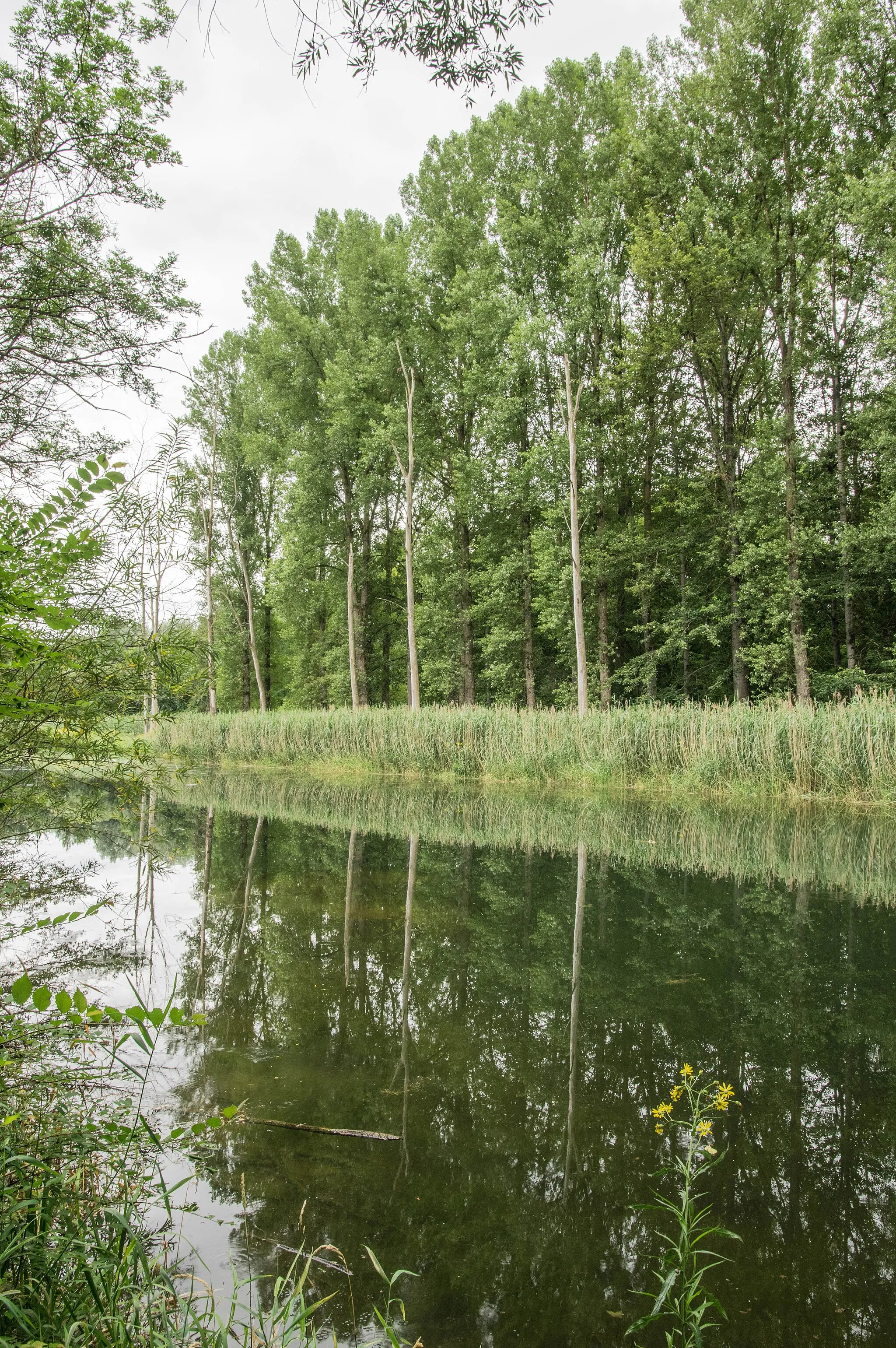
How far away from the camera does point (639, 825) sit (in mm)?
8984

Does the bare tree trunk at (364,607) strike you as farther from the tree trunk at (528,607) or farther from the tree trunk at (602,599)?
the tree trunk at (602,599)

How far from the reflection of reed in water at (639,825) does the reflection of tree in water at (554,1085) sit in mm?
1214

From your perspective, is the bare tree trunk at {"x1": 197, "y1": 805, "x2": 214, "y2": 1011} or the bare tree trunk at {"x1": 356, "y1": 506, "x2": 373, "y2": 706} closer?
the bare tree trunk at {"x1": 197, "y1": 805, "x2": 214, "y2": 1011}

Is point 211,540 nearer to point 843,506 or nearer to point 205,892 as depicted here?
point 843,506

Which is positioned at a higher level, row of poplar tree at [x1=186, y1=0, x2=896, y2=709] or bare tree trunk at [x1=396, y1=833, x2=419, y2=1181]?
row of poplar tree at [x1=186, y1=0, x2=896, y2=709]

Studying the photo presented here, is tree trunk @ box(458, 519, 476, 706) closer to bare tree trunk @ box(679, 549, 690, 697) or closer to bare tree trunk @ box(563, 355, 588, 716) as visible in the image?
bare tree trunk @ box(563, 355, 588, 716)

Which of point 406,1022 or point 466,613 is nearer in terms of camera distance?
point 406,1022

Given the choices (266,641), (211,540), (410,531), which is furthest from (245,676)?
(410,531)

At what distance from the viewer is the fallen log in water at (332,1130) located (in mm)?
2420

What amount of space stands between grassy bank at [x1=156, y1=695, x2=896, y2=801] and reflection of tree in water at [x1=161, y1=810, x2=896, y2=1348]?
528 cm

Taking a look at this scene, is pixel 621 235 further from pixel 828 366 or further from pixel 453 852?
pixel 453 852

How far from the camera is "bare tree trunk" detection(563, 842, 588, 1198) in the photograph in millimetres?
2338

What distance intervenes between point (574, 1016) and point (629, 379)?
17.6 m

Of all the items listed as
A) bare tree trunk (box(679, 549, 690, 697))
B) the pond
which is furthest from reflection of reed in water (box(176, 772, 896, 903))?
bare tree trunk (box(679, 549, 690, 697))
